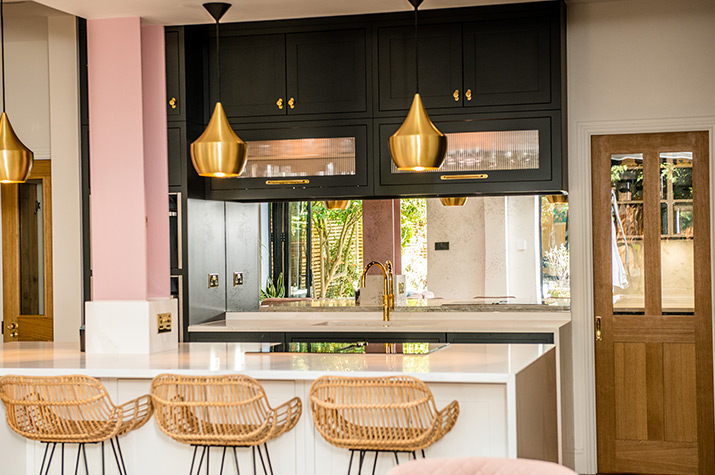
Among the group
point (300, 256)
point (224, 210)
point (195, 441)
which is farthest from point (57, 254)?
point (195, 441)

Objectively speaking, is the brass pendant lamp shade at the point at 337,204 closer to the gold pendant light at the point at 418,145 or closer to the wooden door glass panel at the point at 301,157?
the wooden door glass panel at the point at 301,157

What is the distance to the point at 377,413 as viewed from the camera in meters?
3.38

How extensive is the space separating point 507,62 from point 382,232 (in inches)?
55.2

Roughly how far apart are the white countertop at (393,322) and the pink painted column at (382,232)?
1.24 feet

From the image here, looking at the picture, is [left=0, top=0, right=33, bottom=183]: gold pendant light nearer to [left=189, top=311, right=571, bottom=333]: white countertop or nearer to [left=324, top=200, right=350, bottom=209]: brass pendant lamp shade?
[left=189, top=311, right=571, bottom=333]: white countertop

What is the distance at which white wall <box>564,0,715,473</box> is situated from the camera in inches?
211

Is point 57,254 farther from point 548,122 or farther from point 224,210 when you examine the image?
point 548,122

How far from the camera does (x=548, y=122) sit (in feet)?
17.1

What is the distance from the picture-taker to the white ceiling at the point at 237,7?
453 cm

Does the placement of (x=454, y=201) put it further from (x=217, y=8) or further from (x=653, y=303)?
(x=217, y=8)

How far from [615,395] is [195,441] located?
3.03 m

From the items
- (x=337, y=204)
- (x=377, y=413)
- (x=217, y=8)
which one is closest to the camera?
(x=377, y=413)

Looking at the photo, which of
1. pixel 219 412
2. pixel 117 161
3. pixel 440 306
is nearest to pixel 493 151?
pixel 440 306

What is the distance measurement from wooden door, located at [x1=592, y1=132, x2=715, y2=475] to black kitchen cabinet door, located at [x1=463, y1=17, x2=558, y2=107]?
0.66 m
